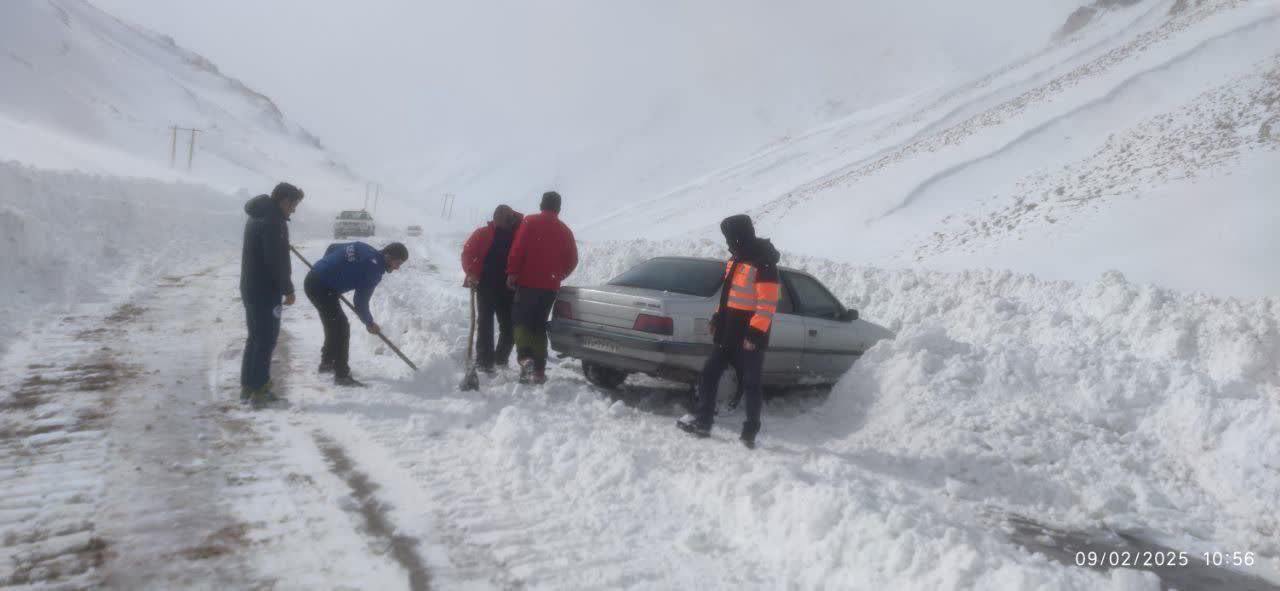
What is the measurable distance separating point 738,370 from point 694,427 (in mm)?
529

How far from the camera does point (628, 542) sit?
3627 millimetres

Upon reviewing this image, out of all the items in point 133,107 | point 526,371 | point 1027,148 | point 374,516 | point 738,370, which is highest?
point 133,107

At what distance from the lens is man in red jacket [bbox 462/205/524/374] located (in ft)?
→ 22.8

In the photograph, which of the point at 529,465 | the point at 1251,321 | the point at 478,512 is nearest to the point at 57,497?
the point at 478,512

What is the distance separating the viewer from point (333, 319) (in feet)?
20.7

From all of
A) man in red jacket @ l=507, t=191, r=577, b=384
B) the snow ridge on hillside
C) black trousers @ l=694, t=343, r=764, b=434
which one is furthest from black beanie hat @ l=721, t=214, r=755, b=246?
the snow ridge on hillside

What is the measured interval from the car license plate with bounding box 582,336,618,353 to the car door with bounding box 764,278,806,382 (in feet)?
4.32

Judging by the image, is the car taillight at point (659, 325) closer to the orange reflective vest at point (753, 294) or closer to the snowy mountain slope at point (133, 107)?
the orange reflective vest at point (753, 294)

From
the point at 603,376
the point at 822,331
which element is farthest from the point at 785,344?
the point at 603,376

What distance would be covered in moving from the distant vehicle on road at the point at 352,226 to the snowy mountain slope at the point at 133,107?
61.8 ft

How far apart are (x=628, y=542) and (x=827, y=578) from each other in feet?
3.04

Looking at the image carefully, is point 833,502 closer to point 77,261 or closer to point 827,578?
point 827,578

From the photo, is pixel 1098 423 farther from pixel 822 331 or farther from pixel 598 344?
pixel 598 344

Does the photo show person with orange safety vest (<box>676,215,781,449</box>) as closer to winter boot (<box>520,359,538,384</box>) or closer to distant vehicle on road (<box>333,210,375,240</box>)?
winter boot (<box>520,359,538,384</box>)
